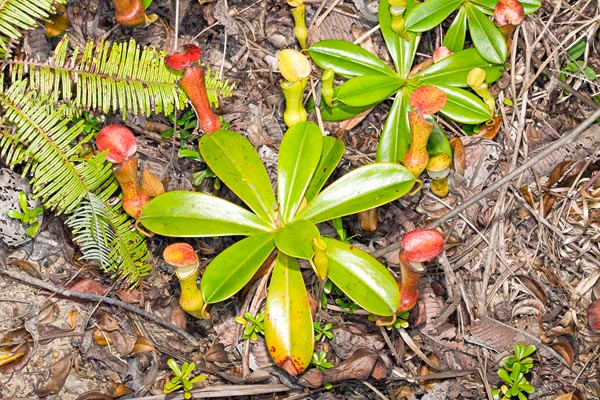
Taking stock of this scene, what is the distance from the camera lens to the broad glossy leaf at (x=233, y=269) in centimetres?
252

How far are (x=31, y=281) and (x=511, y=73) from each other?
2419 millimetres

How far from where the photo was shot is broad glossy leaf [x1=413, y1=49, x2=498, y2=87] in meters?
2.91

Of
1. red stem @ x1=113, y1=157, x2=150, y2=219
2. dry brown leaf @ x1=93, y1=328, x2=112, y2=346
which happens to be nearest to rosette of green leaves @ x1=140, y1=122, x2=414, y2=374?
red stem @ x1=113, y1=157, x2=150, y2=219

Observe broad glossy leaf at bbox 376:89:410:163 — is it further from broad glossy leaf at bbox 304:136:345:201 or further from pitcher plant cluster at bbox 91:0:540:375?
broad glossy leaf at bbox 304:136:345:201

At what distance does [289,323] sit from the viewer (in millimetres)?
2545

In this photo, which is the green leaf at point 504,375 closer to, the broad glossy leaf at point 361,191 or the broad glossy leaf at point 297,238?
the broad glossy leaf at point 361,191

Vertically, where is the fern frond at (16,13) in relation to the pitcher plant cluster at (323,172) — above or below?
above

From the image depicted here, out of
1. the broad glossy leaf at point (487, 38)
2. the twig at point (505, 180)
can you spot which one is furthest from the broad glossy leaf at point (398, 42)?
the twig at point (505, 180)

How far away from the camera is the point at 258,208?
2662 mm

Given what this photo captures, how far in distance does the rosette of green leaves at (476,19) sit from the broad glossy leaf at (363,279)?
1.10m

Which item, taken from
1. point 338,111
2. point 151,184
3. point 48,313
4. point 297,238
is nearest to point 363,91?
point 338,111

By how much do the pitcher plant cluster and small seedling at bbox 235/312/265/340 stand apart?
0.18 m

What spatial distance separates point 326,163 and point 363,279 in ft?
1.72

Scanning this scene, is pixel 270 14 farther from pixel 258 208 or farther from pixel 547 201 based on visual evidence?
pixel 547 201
